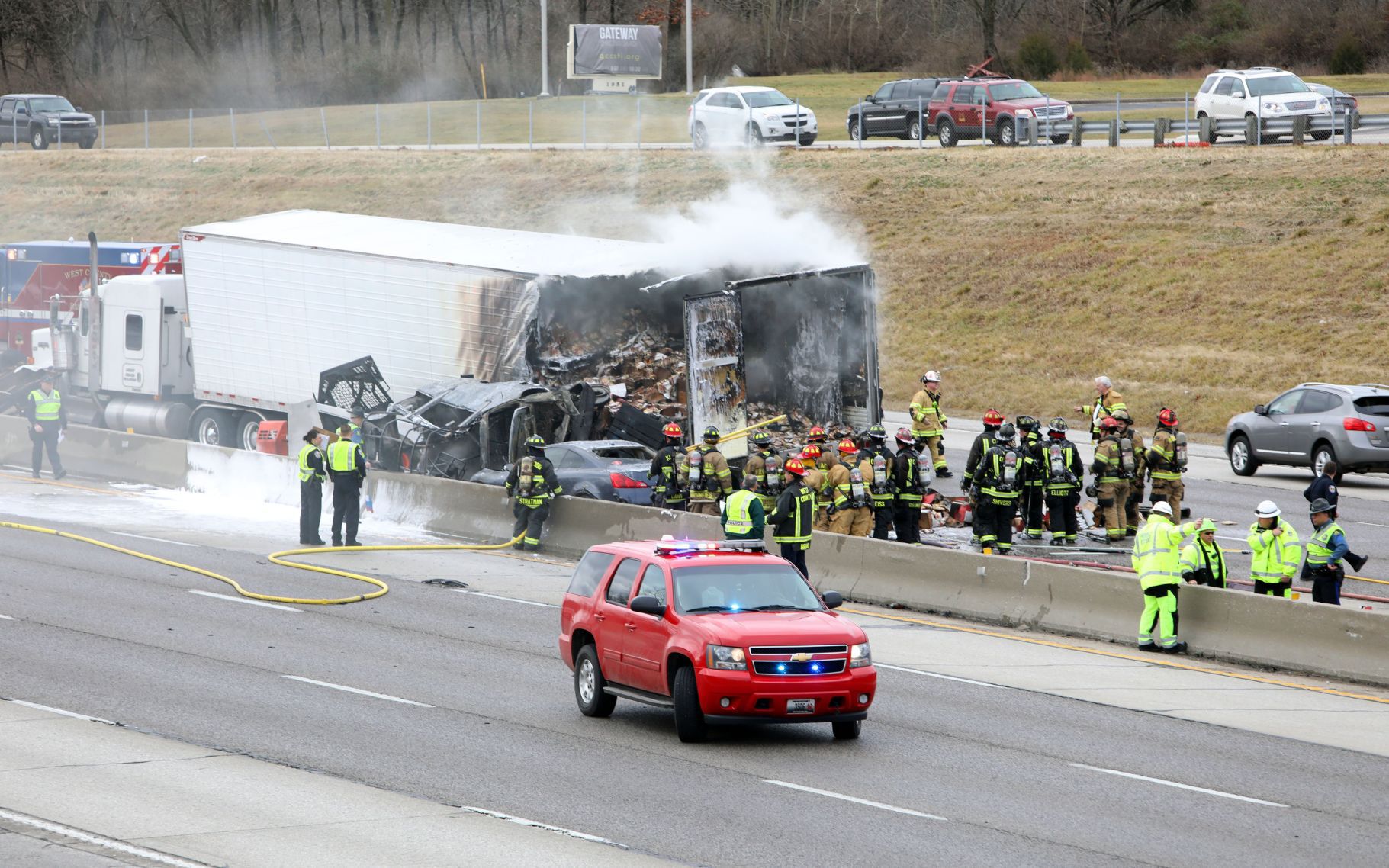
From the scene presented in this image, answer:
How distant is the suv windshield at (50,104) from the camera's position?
68188mm

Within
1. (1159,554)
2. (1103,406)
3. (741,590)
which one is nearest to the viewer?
(741,590)

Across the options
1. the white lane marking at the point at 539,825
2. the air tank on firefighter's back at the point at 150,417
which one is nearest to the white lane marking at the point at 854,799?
the white lane marking at the point at 539,825

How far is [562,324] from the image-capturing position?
2492 cm

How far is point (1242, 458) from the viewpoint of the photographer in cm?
2816

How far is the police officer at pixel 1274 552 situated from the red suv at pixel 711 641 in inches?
210

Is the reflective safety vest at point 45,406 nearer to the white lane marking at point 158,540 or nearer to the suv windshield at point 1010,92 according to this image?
the white lane marking at point 158,540

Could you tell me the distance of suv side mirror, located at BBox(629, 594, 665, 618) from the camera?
11.8 m

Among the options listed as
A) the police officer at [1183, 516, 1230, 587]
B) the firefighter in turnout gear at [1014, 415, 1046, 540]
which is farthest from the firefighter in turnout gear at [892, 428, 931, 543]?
the police officer at [1183, 516, 1230, 587]

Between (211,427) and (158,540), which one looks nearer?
(158,540)

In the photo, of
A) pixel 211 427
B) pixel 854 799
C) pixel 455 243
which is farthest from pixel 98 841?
pixel 211 427

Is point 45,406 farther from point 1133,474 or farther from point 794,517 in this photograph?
point 1133,474

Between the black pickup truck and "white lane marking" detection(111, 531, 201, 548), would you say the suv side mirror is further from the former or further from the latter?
the black pickup truck

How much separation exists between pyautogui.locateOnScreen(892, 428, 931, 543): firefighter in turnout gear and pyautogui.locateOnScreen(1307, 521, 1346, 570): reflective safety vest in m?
5.36

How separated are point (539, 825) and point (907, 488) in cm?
1093
